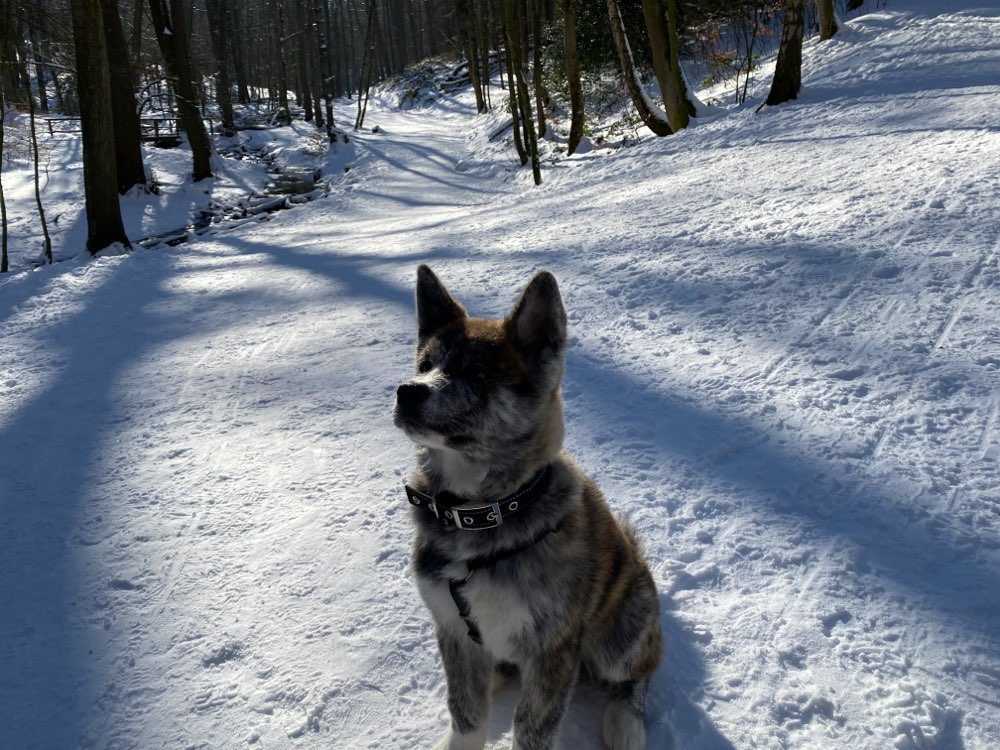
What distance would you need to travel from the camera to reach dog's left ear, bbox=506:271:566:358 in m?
2.59

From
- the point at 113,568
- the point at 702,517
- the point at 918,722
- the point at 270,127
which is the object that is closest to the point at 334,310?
the point at 113,568

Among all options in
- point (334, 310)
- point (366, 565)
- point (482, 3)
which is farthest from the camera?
point (482, 3)

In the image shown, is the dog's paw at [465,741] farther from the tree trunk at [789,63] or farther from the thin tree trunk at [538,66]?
the thin tree trunk at [538,66]

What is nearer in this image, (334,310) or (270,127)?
(334,310)

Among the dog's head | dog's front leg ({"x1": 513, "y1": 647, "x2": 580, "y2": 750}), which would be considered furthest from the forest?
dog's front leg ({"x1": 513, "y1": 647, "x2": 580, "y2": 750})

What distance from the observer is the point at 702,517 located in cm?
377

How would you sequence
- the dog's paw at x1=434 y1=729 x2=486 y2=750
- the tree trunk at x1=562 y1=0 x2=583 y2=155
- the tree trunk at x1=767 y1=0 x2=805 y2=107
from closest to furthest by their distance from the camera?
1. the dog's paw at x1=434 y1=729 x2=486 y2=750
2. the tree trunk at x1=767 y1=0 x2=805 y2=107
3. the tree trunk at x1=562 y1=0 x2=583 y2=155

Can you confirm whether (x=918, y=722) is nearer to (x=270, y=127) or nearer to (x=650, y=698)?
(x=650, y=698)

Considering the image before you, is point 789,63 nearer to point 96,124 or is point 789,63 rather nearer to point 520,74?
point 520,74

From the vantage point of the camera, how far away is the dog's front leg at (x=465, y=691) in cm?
260

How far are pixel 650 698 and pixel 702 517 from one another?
119 centimetres

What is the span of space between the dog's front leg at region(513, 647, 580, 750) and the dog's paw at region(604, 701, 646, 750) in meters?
0.31

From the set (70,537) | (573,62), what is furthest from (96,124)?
A: (573,62)

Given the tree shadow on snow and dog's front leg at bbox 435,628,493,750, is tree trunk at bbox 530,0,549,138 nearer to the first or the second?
the tree shadow on snow
